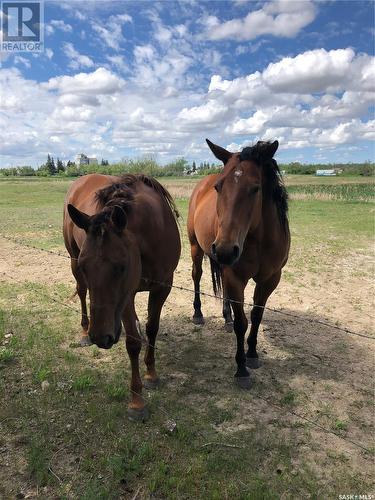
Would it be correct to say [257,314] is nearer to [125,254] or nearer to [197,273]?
[197,273]

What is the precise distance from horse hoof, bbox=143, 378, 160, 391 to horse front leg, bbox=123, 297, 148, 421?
295mm

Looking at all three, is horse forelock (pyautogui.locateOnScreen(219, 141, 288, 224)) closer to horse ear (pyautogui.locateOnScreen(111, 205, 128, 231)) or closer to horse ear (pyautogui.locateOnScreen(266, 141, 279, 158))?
horse ear (pyautogui.locateOnScreen(266, 141, 279, 158))

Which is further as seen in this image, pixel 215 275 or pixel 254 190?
pixel 215 275

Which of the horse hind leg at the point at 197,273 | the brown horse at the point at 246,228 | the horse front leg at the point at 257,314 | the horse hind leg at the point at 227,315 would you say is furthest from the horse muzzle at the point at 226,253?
the horse hind leg at the point at 197,273

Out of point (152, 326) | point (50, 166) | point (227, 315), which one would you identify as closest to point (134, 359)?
point (152, 326)

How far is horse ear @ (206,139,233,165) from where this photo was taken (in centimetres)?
348

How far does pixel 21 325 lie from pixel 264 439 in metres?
3.59

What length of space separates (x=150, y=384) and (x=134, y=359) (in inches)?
19.3

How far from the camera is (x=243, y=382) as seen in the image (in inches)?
144

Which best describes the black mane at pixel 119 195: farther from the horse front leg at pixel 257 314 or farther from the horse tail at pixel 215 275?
the horse front leg at pixel 257 314

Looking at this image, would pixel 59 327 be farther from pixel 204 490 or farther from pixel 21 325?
pixel 204 490

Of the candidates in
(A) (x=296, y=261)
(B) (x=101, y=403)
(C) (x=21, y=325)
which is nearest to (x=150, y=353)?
(B) (x=101, y=403)

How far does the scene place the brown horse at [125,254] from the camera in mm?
2449

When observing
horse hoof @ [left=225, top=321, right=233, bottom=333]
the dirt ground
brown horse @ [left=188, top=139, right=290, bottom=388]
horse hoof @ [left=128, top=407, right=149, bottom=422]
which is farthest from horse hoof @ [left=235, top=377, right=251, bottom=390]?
horse hoof @ [left=225, top=321, right=233, bottom=333]
